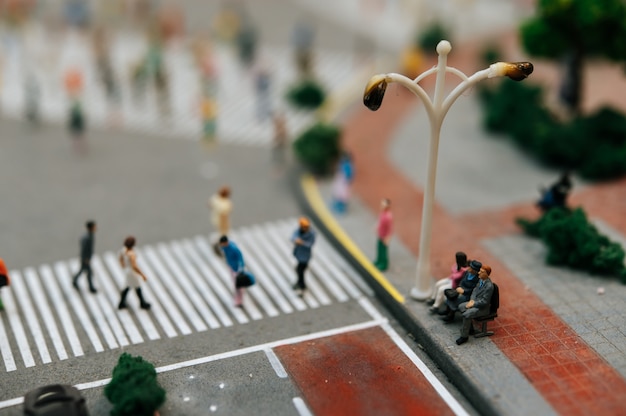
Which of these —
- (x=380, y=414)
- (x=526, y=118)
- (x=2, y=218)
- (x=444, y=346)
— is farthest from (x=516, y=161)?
(x=2, y=218)

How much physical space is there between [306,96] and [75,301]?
13.0 metres

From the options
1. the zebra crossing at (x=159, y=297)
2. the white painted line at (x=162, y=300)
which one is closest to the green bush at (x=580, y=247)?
the zebra crossing at (x=159, y=297)

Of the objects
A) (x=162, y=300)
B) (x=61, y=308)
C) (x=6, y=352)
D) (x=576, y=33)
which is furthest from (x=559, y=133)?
(x=6, y=352)

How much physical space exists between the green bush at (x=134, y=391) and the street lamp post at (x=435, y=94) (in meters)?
5.47

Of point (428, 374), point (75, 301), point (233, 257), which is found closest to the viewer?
point (428, 374)

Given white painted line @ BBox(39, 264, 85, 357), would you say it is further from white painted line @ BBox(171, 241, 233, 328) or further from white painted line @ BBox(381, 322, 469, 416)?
white painted line @ BBox(381, 322, 469, 416)

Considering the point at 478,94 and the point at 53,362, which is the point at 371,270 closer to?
the point at 53,362

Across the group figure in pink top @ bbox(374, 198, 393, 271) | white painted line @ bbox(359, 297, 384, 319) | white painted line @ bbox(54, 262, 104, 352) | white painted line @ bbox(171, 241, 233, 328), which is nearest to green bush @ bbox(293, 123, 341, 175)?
white painted line @ bbox(171, 241, 233, 328)

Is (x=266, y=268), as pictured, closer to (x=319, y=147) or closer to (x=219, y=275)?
(x=219, y=275)

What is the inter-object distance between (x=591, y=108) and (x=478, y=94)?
12.2 ft

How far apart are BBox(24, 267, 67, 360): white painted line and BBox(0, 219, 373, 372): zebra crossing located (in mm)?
18

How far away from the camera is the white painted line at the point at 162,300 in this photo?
49.9 feet

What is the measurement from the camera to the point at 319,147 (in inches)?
832

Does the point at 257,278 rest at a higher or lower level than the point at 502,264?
lower
